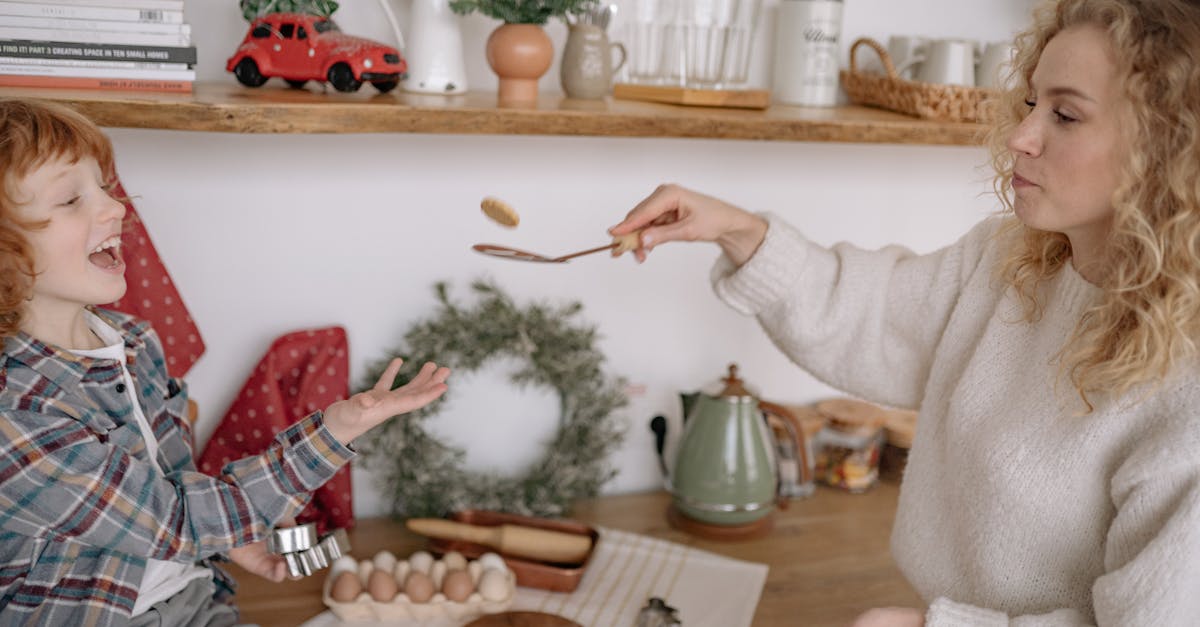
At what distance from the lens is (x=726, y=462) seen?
1.63 metres

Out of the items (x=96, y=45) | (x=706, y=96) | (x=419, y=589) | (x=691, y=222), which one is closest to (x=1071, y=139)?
(x=691, y=222)

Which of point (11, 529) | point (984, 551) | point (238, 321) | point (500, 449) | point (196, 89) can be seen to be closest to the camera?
point (11, 529)


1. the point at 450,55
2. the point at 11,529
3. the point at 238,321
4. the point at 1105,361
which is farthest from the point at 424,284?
the point at 1105,361

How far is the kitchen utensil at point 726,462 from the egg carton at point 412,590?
0.33 metres

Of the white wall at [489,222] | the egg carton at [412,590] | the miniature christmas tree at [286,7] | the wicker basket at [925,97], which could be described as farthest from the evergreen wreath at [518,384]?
the wicker basket at [925,97]

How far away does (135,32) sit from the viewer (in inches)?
49.4

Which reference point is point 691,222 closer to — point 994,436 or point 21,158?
point 994,436

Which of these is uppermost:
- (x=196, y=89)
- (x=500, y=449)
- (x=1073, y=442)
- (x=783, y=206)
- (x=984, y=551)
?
(x=196, y=89)

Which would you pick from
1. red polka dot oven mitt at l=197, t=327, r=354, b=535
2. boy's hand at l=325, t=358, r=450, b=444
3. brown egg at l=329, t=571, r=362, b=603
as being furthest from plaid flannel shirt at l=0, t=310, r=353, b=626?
red polka dot oven mitt at l=197, t=327, r=354, b=535

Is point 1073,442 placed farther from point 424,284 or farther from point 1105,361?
point 424,284

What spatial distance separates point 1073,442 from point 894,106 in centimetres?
70

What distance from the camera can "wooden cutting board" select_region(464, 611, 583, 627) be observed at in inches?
54.0

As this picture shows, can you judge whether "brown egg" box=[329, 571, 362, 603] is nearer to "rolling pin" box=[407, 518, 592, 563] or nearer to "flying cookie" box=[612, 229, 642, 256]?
"rolling pin" box=[407, 518, 592, 563]

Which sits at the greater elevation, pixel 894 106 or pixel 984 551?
pixel 894 106
